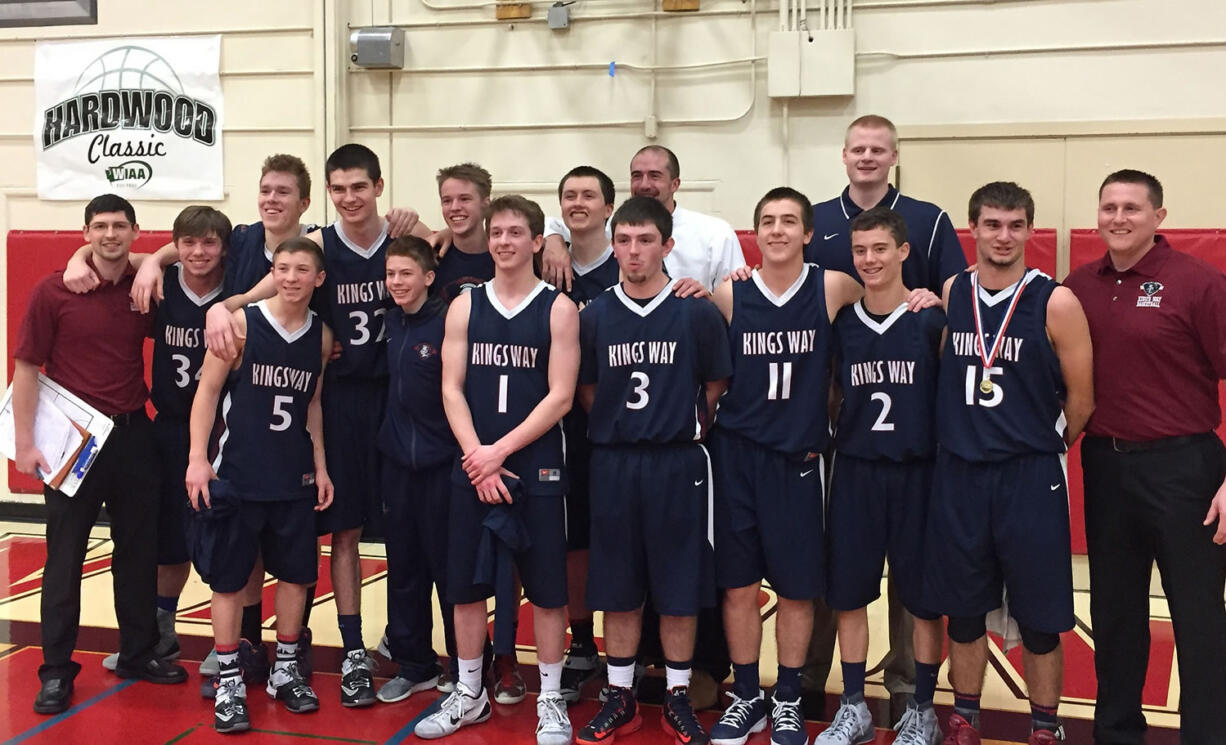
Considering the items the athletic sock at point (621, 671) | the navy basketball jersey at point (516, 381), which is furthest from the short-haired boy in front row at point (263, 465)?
the athletic sock at point (621, 671)

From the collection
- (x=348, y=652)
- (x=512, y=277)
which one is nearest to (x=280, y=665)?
(x=348, y=652)

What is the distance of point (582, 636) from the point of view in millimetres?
4266

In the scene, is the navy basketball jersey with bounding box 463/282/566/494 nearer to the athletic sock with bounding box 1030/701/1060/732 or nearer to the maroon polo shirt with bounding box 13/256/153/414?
the maroon polo shirt with bounding box 13/256/153/414

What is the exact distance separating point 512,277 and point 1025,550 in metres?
2.02

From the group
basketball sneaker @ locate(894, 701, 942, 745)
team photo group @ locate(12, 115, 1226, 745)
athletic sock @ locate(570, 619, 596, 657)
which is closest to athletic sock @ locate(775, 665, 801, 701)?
team photo group @ locate(12, 115, 1226, 745)

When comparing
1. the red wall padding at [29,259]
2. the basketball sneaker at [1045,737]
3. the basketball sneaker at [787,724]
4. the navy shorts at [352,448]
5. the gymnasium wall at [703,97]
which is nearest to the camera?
the basketball sneaker at [1045,737]

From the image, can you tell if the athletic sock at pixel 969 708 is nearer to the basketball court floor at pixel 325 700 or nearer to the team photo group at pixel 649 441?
the team photo group at pixel 649 441

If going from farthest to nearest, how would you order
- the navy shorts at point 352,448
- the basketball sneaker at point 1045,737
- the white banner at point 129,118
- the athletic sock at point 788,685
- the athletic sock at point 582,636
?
1. the white banner at point 129,118
2. the athletic sock at point 582,636
3. the navy shorts at point 352,448
4. the athletic sock at point 788,685
5. the basketball sneaker at point 1045,737

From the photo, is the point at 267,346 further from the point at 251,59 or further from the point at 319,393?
the point at 251,59

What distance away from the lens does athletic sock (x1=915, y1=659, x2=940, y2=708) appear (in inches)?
144

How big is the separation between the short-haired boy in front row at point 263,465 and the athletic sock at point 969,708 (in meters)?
2.39

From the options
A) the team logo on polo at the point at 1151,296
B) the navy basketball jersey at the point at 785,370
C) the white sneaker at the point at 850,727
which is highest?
the team logo on polo at the point at 1151,296

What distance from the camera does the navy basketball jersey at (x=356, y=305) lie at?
414 centimetres

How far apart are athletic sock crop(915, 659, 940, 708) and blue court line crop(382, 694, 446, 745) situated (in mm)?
1797
